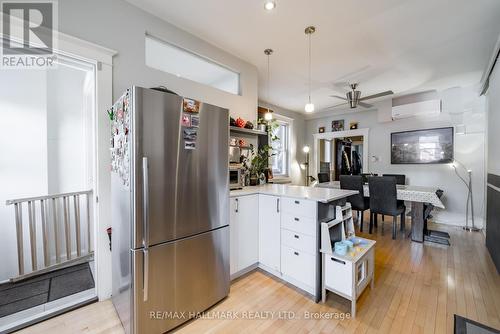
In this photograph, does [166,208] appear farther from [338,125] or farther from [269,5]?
[338,125]

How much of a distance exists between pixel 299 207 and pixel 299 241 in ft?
1.10

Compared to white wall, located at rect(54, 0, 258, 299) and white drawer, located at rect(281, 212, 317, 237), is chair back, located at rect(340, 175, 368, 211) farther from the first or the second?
white wall, located at rect(54, 0, 258, 299)

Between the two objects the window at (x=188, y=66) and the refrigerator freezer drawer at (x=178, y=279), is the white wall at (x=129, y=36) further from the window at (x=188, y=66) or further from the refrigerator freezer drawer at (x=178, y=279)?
the refrigerator freezer drawer at (x=178, y=279)

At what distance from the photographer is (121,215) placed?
5.22 ft

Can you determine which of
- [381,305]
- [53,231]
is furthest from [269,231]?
[53,231]

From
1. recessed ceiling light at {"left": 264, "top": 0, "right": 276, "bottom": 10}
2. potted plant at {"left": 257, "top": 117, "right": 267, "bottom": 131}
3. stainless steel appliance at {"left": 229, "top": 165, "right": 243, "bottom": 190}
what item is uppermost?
recessed ceiling light at {"left": 264, "top": 0, "right": 276, "bottom": 10}

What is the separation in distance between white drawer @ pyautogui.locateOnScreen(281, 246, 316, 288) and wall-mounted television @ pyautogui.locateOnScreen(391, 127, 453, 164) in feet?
14.1

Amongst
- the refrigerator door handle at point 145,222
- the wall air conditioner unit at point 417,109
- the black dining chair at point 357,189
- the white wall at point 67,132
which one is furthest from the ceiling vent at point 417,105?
the white wall at point 67,132

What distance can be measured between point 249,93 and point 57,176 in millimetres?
2907

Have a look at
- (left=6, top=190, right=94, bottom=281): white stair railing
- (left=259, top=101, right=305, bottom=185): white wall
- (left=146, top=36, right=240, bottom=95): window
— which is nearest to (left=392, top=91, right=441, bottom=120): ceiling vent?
(left=259, top=101, right=305, bottom=185): white wall

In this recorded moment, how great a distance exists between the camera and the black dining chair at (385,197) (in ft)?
10.9

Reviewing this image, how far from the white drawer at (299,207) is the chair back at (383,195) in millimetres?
2195

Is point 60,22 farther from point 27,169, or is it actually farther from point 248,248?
point 248,248

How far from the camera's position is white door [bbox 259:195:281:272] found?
222 cm
